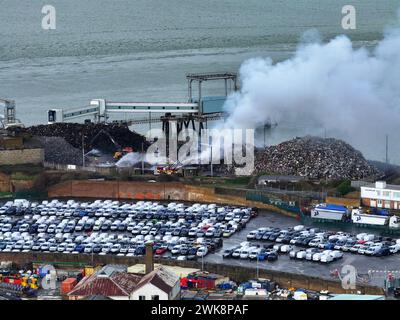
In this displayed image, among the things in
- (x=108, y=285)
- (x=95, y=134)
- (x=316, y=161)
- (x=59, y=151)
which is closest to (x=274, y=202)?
(x=316, y=161)

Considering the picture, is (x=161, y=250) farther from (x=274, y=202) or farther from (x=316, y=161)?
(x=316, y=161)

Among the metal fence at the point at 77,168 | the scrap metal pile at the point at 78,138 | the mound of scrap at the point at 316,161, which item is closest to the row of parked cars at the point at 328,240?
the mound of scrap at the point at 316,161

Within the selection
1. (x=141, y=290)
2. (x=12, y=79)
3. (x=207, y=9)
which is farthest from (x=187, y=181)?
(x=207, y=9)

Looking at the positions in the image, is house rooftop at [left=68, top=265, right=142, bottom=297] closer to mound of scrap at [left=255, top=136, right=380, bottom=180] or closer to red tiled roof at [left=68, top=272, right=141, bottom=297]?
red tiled roof at [left=68, top=272, right=141, bottom=297]

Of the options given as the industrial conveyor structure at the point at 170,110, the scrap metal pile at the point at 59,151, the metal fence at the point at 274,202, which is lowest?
the metal fence at the point at 274,202

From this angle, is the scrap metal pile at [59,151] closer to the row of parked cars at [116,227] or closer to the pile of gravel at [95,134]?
the pile of gravel at [95,134]

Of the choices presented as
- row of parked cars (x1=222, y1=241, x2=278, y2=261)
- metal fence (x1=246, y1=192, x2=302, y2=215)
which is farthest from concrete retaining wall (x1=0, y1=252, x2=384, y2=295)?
metal fence (x1=246, y1=192, x2=302, y2=215)
